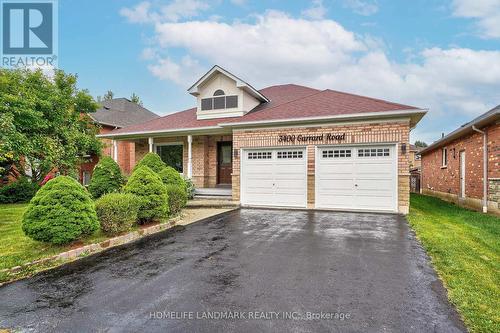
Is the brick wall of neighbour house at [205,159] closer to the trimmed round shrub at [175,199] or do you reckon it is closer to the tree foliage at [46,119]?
the trimmed round shrub at [175,199]

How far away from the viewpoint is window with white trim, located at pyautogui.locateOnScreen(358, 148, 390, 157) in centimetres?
1044

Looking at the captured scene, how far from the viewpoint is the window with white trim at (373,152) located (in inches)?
411

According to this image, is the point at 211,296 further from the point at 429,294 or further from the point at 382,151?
the point at 382,151

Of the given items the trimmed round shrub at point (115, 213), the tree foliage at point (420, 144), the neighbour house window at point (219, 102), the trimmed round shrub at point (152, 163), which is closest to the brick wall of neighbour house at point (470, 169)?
the neighbour house window at point (219, 102)

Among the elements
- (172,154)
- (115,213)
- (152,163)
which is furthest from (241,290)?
(172,154)

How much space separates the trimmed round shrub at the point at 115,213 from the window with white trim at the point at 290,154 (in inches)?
251

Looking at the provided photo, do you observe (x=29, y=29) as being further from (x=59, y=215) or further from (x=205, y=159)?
(x=59, y=215)

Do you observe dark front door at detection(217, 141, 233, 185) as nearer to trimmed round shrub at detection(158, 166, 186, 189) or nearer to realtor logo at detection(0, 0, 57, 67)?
trimmed round shrub at detection(158, 166, 186, 189)

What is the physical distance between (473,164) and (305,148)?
6.94m

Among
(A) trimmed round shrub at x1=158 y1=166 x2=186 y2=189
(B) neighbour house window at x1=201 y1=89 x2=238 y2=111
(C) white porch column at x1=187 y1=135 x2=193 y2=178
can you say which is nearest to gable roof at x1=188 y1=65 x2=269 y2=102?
(B) neighbour house window at x1=201 y1=89 x2=238 y2=111

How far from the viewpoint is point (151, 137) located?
15469mm

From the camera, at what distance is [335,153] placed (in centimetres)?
1107

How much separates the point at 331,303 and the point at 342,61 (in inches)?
790

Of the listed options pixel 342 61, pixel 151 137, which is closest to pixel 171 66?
pixel 151 137
